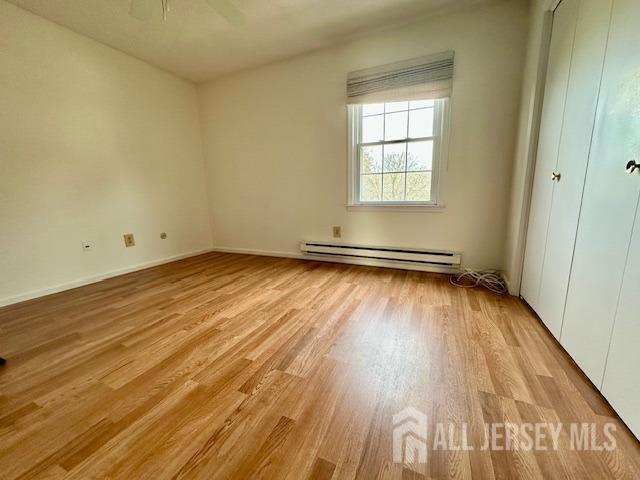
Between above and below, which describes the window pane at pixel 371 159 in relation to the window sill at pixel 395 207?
above

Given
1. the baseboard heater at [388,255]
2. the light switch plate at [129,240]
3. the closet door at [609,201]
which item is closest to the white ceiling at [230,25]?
the closet door at [609,201]

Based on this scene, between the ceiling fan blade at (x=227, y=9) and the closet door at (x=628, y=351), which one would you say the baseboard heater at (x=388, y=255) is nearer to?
the closet door at (x=628, y=351)

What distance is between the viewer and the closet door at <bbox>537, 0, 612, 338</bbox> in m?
1.17

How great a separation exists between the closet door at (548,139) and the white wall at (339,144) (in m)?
0.50

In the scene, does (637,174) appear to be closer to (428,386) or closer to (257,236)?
(428,386)

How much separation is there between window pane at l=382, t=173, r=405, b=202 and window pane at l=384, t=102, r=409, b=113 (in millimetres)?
659

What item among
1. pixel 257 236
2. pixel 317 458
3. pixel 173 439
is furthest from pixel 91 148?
pixel 317 458

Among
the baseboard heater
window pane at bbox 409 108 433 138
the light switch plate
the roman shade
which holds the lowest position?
the baseboard heater

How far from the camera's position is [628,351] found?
0.90m

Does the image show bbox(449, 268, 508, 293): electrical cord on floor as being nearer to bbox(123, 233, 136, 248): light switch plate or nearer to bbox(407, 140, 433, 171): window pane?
bbox(407, 140, 433, 171): window pane

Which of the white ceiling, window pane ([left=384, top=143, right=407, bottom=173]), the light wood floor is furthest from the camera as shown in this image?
window pane ([left=384, top=143, right=407, bottom=173])

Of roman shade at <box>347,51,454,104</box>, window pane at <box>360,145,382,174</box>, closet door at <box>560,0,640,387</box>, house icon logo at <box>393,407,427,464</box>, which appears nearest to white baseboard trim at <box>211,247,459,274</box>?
window pane at <box>360,145,382,174</box>

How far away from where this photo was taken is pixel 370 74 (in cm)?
249

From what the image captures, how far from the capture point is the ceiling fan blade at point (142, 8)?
1.49 m
